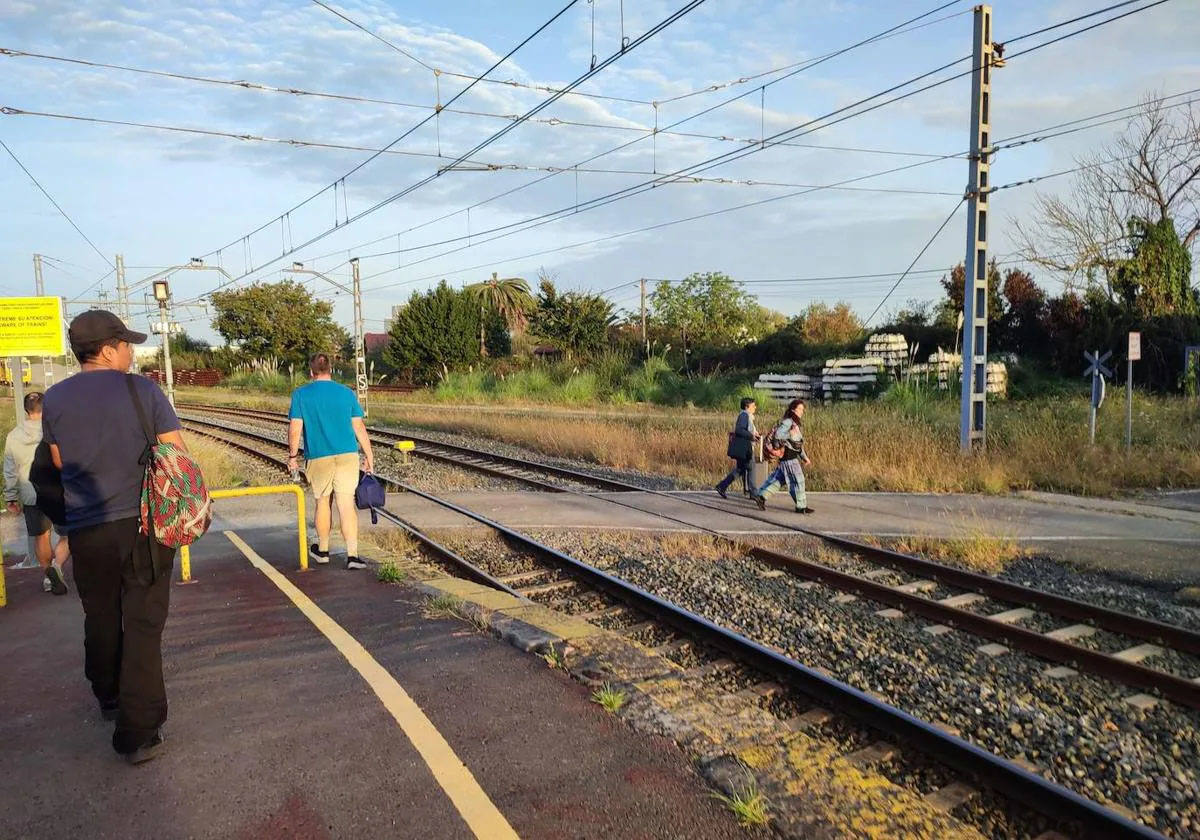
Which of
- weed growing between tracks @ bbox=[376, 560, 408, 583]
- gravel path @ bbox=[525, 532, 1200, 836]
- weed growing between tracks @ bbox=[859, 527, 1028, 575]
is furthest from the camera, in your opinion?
weed growing between tracks @ bbox=[859, 527, 1028, 575]

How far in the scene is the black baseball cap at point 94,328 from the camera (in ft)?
12.4

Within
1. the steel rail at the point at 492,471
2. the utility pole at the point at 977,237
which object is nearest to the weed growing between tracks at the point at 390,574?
the steel rail at the point at 492,471

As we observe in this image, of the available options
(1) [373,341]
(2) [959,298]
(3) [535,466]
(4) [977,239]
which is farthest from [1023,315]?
(1) [373,341]

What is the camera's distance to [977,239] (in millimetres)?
14969

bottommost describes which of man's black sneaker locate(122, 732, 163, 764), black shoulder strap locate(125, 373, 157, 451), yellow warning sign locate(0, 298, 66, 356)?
man's black sneaker locate(122, 732, 163, 764)

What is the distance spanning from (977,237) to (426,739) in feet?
46.0

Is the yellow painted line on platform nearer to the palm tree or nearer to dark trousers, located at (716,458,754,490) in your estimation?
dark trousers, located at (716,458,754,490)

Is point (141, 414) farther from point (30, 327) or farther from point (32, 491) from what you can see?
point (30, 327)

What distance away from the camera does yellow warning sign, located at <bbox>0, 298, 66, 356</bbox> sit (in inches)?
452

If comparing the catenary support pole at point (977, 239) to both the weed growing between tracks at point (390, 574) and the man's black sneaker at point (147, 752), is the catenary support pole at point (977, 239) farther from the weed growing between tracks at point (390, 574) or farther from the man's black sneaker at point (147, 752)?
the man's black sneaker at point (147, 752)

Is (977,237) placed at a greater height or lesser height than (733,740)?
greater

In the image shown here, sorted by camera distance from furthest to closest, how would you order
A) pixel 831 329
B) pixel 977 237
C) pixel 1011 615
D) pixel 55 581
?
pixel 831 329 < pixel 977 237 < pixel 1011 615 < pixel 55 581

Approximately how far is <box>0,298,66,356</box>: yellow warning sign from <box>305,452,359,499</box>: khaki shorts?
6245mm

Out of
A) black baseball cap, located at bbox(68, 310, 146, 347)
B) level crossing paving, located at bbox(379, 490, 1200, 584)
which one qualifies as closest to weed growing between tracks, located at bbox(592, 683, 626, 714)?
black baseball cap, located at bbox(68, 310, 146, 347)
